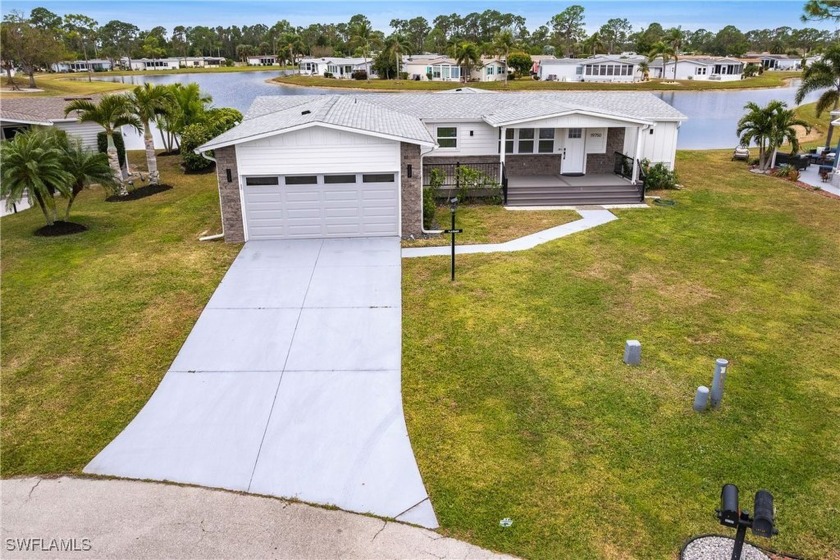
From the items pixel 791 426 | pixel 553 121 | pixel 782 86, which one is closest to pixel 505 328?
pixel 791 426

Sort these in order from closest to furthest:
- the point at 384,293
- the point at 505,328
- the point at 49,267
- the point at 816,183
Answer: the point at 505,328, the point at 384,293, the point at 49,267, the point at 816,183

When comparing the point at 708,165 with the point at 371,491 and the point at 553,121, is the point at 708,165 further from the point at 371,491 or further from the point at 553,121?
the point at 371,491

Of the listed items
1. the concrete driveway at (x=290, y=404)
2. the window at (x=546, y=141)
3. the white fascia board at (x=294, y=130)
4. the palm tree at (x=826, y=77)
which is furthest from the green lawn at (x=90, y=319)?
the palm tree at (x=826, y=77)

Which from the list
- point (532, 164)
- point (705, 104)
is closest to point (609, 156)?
point (532, 164)

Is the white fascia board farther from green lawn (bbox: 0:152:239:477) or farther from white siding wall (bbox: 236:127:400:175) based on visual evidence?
green lawn (bbox: 0:152:239:477)

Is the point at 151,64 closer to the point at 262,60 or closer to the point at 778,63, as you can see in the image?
the point at 262,60
